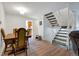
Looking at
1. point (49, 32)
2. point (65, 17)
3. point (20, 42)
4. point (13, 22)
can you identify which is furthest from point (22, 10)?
point (65, 17)

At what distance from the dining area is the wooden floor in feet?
0.43

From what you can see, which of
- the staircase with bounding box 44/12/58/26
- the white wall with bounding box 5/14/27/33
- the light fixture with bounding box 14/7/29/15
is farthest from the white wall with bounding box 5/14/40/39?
the staircase with bounding box 44/12/58/26

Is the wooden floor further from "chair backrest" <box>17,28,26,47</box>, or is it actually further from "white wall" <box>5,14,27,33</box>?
"white wall" <box>5,14,27,33</box>

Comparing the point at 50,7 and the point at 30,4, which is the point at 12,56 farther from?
the point at 50,7

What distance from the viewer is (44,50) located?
7.65 feet

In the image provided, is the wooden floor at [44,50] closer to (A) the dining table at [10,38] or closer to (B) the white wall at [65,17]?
(A) the dining table at [10,38]

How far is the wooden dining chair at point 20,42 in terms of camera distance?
7.87 ft

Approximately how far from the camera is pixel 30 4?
2.23m

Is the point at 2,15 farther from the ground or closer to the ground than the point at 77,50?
farther from the ground

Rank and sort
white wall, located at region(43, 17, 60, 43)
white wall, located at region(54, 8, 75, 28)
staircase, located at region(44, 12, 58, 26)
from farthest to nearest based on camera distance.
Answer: white wall, located at region(43, 17, 60, 43) → staircase, located at region(44, 12, 58, 26) → white wall, located at region(54, 8, 75, 28)

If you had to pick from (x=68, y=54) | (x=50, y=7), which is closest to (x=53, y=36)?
(x=68, y=54)

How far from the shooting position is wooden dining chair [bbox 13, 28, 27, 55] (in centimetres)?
240

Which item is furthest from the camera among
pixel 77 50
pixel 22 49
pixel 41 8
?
pixel 22 49

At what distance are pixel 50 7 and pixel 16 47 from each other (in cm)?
125
